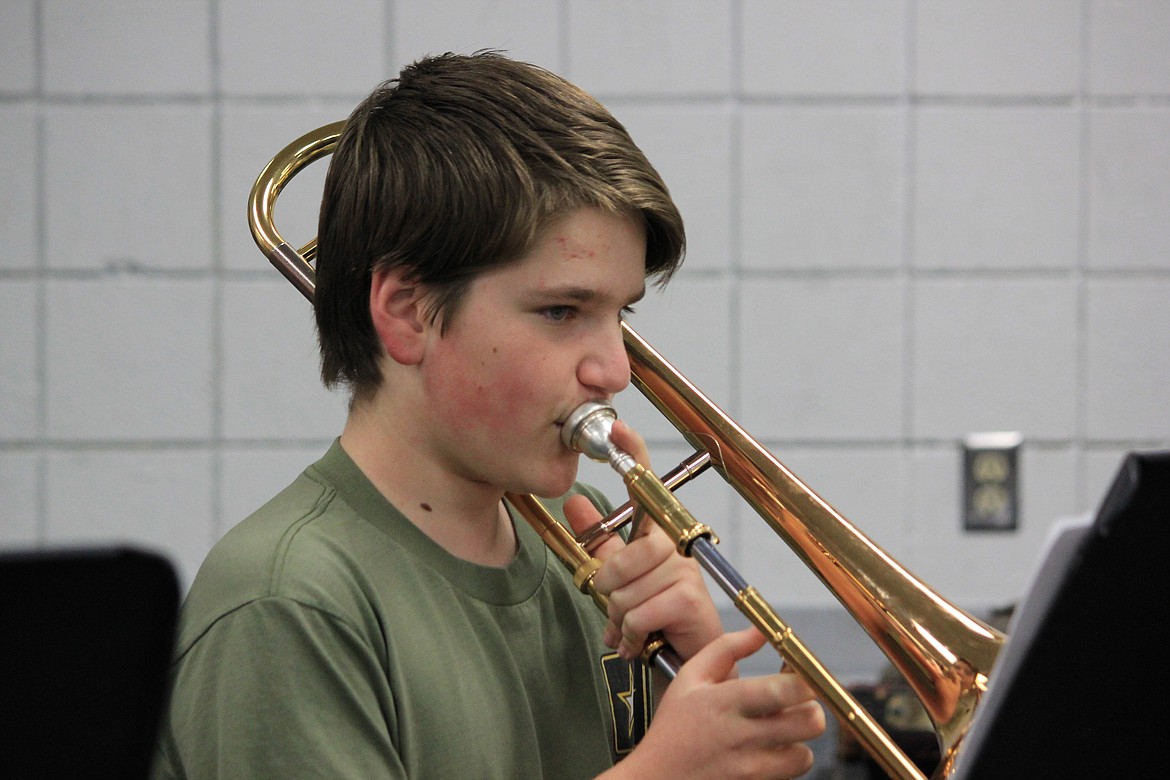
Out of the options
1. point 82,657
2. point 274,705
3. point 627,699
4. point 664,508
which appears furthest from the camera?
point 627,699

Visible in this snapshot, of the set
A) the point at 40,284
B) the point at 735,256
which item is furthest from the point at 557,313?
the point at 40,284

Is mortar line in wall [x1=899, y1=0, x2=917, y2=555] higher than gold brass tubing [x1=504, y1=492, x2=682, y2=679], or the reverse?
mortar line in wall [x1=899, y1=0, x2=917, y2=555]

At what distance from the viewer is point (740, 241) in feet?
6.54

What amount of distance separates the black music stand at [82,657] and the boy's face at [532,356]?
432 mm

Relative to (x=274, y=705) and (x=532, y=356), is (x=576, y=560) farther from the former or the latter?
(x=274, y=705)

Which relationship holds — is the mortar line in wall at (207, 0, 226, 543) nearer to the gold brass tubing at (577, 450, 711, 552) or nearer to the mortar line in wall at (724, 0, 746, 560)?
the mortar line in wall at (724, 0, 746, 560)

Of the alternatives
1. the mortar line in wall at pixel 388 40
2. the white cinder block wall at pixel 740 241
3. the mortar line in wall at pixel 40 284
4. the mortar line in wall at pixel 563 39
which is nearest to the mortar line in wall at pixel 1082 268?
the white cinder block wall at pixel 740 241

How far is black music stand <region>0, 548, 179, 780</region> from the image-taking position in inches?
15.0

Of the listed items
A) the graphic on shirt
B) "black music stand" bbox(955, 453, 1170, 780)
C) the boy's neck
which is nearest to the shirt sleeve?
the boy's neck

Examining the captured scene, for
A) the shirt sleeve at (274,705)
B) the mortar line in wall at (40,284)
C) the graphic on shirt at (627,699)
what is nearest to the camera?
Result: the shirt sleeve at (274,705)

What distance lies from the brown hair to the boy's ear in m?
0.01

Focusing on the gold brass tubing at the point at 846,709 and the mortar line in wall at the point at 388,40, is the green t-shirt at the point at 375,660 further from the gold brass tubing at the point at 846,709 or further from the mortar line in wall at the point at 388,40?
the mortar line in wall at the point at 388,40

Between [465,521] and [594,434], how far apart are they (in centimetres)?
13

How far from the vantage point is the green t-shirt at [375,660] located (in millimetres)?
Answer: 699
